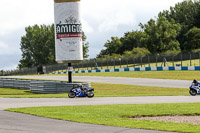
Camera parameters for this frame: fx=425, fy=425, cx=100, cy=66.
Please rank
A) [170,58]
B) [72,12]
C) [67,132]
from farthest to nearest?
[170,58]
[72,12]
[67,132]

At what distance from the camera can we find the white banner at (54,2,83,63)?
33531mm

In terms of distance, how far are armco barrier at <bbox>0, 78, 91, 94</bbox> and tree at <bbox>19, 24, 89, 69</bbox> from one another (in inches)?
3918

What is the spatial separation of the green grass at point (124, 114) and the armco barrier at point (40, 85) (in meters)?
14.3

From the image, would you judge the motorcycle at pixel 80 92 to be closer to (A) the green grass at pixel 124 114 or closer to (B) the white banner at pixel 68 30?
(B) the white banner at pixel 68 30

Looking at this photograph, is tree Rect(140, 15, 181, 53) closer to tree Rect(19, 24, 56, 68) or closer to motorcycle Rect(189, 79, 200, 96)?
tree Rect(19, 24, 56, 68)

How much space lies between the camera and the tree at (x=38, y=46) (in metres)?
147

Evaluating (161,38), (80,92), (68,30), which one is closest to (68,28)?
(68,30)

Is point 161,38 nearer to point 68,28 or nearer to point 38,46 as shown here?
point 38,46

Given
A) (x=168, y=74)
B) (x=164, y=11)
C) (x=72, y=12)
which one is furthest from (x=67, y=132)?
(x=164, y=11)

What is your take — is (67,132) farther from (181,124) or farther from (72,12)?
(72,12)

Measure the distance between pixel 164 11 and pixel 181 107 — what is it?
132851 mm

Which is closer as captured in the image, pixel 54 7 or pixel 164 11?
pixel 54 7

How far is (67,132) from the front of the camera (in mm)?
12695

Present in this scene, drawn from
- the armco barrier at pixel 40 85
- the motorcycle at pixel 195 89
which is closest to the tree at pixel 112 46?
the armco barrier at pixel 40 85
